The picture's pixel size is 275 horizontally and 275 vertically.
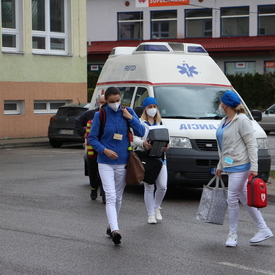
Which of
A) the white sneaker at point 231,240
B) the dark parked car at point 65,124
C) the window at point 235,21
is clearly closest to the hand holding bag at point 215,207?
the white sneaker at point 231,240

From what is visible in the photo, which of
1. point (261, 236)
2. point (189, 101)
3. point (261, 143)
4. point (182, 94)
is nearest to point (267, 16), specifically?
point (182, 94)

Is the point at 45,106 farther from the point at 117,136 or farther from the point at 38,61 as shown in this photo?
the point at 117,136

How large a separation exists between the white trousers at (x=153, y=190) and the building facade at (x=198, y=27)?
34.7 metres

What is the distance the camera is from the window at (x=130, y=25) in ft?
159

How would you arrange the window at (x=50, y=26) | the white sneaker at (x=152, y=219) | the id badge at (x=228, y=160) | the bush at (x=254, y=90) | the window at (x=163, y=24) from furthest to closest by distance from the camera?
the window at (x=163, y=24)
the bush at (x=254, y=90)
the window at (x=50, y=26)
the white sneaker at (x=152, y=219)
the id badge at (x=228, y=160)

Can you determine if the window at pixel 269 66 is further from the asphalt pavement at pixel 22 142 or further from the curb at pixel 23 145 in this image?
the curb at pixel 23 145

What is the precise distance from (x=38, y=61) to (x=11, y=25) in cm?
168

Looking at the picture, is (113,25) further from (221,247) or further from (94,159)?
(221,247)

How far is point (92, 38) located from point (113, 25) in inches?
68.0

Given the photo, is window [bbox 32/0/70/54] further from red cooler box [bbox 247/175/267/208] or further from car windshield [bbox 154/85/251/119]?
red cooler box [bbox 247/175/267/208]

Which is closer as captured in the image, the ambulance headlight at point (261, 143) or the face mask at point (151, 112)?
the face mask at point (151, 112)

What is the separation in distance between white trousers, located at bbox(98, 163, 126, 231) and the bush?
3390 cm

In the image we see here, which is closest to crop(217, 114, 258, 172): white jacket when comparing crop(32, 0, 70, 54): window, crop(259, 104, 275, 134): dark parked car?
crop(32, 0, 70, 54): window

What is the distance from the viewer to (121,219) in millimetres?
9883
